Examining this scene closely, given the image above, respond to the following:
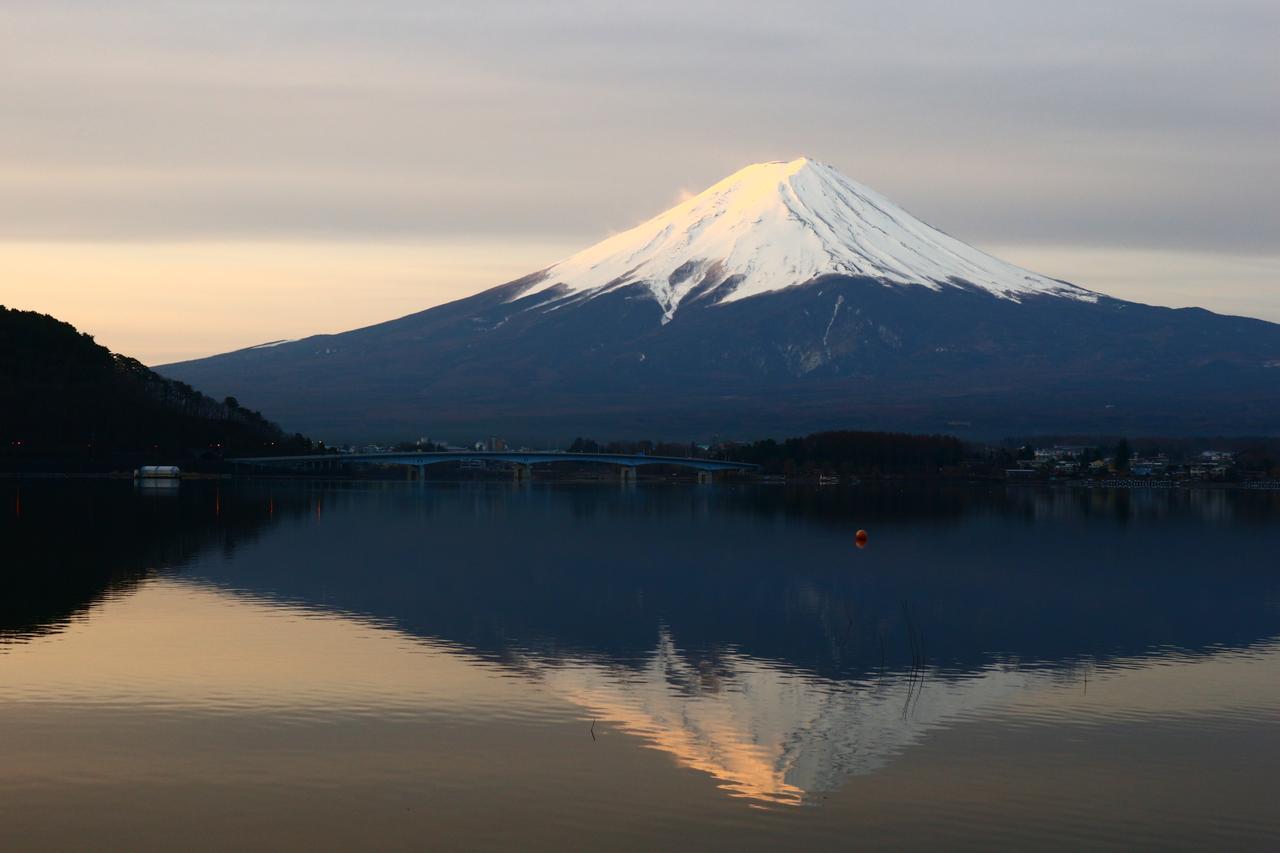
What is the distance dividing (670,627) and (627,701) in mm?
11494

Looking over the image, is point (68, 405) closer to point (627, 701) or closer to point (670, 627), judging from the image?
point (670, 627)

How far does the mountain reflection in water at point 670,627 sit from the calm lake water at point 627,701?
0.53 feet

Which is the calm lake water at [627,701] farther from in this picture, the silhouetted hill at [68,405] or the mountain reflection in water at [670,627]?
the silhouetted hill at [68,405]

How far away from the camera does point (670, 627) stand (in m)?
42.6

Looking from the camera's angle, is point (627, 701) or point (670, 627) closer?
point (627, 701)

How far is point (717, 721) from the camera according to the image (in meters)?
29.2

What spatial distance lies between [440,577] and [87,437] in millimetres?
131294

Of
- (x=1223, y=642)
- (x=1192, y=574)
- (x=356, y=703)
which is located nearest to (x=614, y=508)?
(x=1192, y=574)

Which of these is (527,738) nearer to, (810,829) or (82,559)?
(810,829)

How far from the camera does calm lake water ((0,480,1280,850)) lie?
22406 mm

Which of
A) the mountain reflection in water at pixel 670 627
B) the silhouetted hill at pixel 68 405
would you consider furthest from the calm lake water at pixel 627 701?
the silhouetted hill at pixel 68 405

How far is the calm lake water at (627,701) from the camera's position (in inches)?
882

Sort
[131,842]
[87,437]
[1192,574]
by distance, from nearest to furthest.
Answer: [131,842]
[1192,574]
[87,437]

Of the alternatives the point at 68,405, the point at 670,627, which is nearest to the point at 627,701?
the point at 670,627
